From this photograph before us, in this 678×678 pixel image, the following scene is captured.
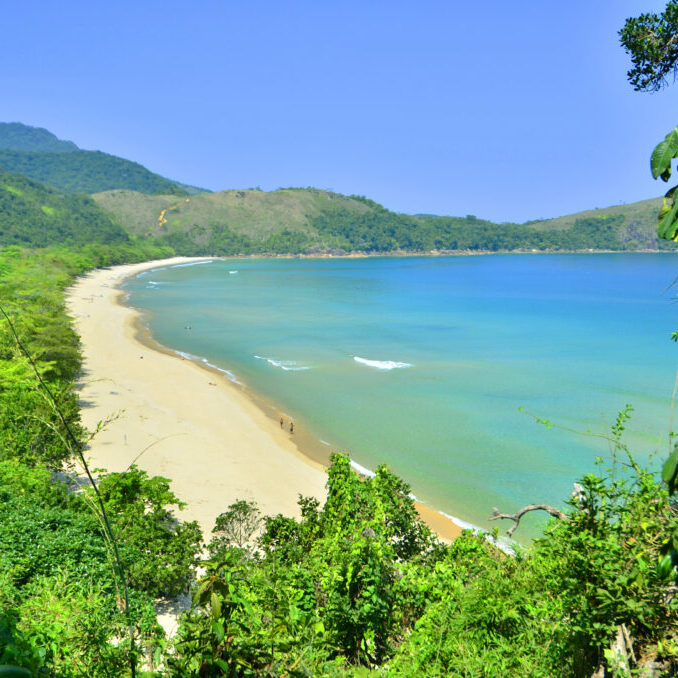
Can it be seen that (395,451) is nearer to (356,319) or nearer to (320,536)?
(320,536)

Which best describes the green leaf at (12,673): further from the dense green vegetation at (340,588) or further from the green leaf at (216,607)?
the green leaf at (216,607)

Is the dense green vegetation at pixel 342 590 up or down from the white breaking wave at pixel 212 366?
up

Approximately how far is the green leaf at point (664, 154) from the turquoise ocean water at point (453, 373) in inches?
183

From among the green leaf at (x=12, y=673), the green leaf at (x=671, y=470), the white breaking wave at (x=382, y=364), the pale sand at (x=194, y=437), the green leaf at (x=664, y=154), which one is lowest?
the pale sand at (x=194, y=437)

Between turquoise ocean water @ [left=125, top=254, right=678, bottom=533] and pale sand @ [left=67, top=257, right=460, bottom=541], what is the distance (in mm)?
2876

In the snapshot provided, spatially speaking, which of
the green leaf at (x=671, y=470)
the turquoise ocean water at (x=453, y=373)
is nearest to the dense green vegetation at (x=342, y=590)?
the green leaf at (x=671, y=470)

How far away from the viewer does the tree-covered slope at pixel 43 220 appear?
15450 centimetres

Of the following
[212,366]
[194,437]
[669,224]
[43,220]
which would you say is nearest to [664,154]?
[669,224]

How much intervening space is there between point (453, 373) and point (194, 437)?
22.0 metres

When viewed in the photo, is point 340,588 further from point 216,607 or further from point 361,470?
point 361,470

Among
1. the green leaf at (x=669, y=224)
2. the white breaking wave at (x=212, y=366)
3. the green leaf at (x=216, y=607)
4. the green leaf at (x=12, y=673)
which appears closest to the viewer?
the green leaf at (x=12, y=673)

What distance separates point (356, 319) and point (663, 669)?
205 ft

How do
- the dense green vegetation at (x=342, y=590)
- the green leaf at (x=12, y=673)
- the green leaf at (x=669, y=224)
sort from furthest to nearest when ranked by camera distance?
1. the dense green vegetation at (x=342, y=590)
2. the green leaf at (x=669, y=224)
3. the green leaf at (x=12, y=673)

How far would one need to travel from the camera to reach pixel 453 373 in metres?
40.1
